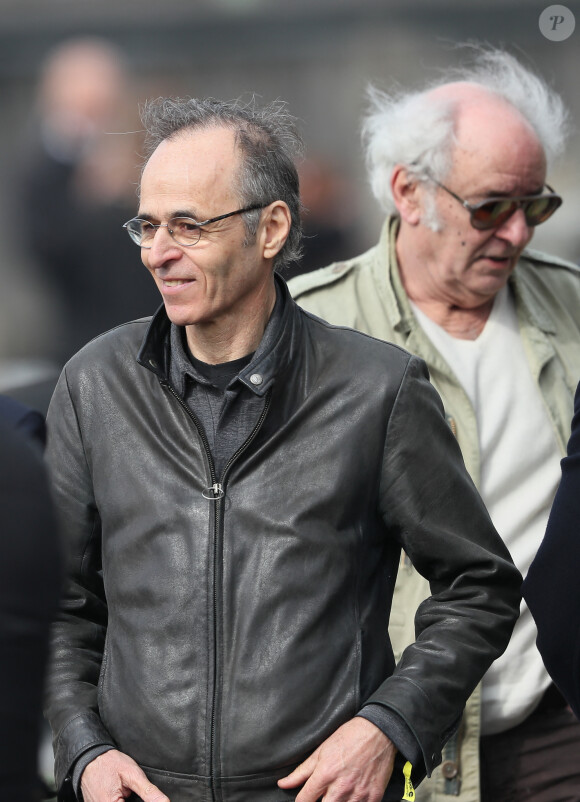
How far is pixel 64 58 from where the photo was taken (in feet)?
21.3

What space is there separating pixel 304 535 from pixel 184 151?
31.2 inches

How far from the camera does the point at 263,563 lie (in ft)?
8.18

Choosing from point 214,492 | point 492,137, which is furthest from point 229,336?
point 492,137

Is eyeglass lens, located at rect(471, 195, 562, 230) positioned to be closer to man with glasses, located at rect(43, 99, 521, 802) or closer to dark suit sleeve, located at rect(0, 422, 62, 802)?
man with glasses, located at rect(43, 99, 521, 802)

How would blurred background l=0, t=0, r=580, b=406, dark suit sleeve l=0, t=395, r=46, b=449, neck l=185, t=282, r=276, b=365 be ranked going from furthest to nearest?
blurred background l=0, t=0, r=580, b=406 → neck l=185, t=282, r=276, b=365 → dark suit sleeve l=0, t=395, r=46, b=449

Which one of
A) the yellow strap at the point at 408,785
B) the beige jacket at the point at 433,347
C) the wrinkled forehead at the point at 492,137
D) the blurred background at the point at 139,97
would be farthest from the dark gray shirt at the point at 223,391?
the blurred background at the point at 139,97

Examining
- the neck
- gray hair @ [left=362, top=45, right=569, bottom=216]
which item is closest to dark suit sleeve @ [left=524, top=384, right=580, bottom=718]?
the neck

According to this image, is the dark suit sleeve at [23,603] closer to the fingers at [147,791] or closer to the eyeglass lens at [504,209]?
the fingers at [147,791]

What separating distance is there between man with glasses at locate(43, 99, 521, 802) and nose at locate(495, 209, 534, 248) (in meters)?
1.06

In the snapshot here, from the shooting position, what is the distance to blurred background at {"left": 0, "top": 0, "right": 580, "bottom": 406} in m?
6.16

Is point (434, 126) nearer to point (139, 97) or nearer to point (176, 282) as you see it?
point (176, 282)

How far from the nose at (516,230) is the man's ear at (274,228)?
1.12 m

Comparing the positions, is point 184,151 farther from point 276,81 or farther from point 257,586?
point 276,81

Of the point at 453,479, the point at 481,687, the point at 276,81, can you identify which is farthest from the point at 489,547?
the point at 276,81
